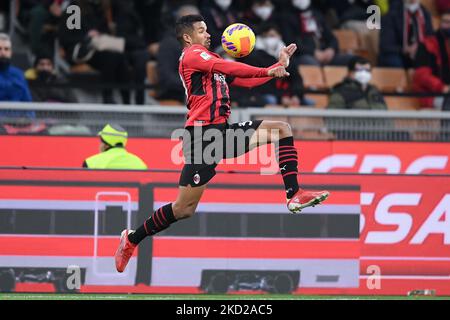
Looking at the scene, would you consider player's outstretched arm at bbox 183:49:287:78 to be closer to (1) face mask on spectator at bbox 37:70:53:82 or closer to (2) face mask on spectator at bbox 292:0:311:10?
(1) face mask on spectator at bbox 37:70:53:82

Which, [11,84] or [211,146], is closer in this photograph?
[211,146]

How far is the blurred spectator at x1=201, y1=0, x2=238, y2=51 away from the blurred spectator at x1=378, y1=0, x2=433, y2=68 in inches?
96.9

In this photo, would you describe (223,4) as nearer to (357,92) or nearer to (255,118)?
(357,92)

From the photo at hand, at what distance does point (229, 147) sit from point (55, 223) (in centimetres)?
265

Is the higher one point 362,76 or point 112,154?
point 362,76

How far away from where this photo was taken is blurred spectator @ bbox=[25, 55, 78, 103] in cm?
1518

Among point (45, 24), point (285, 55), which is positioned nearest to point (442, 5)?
point (45, 24)

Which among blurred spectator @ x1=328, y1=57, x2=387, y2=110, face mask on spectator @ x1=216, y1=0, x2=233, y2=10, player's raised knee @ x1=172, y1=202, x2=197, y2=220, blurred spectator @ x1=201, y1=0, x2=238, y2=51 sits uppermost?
face mask on spectator @ x1=216, y1=0, x2=233, y2=10

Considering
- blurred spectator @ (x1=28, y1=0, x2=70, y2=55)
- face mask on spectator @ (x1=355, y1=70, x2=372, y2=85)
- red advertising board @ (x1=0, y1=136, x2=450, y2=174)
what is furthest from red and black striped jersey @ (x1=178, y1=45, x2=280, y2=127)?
blurred spectator @ (x1=28, y1=0, x2=70, y2=55)

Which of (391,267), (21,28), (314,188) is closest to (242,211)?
(314,188)

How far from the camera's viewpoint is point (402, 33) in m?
18.1

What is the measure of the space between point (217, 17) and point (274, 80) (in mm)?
1567

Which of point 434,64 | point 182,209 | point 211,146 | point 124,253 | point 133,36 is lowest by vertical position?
point 124,253

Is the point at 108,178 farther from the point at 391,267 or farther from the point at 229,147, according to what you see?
the point at 391,267
